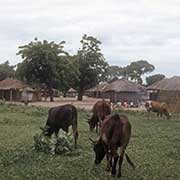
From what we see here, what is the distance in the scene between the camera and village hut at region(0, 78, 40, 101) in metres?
77.0

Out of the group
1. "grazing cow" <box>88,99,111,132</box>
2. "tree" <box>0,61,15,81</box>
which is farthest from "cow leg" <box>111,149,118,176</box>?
"tree" <box>0,61,15,81</box>

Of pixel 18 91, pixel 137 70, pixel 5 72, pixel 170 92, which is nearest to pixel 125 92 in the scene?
pixel 18 91

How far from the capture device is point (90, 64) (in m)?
83.8

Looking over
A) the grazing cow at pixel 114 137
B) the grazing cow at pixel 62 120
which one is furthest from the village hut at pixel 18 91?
the grazing cow at pixel 114 137

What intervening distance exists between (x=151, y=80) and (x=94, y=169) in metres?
116

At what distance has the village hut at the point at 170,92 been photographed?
49.8m

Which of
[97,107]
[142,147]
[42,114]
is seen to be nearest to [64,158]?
[142,147]

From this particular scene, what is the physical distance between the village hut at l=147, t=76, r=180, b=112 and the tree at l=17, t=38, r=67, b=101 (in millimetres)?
15932

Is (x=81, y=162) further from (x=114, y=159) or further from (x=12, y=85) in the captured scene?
(x=12, y=85)

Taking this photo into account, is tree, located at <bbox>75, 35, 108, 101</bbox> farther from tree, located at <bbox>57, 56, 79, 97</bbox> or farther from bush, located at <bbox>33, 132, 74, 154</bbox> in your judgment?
bush, located at <bbox>33, 132, 74, 154</bbox>

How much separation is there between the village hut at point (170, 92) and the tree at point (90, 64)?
62.1 feet

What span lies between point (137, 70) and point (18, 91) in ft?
202

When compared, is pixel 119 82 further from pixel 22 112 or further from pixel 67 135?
pixel 67 135

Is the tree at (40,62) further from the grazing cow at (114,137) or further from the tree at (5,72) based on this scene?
the grazing cow at (114,137)
